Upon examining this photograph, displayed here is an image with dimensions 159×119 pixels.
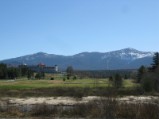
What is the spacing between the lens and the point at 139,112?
25234mm

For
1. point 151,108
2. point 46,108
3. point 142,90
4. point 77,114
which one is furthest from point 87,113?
point 142,90

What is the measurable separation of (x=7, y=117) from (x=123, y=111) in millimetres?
7429

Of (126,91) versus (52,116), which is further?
(126,91)

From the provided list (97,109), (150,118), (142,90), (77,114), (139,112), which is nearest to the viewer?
(150,118)

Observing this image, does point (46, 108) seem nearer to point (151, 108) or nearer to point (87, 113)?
point (87, 113)

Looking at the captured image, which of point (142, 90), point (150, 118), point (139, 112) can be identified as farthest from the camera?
point (142, 90)

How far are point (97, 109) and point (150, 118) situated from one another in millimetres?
4461

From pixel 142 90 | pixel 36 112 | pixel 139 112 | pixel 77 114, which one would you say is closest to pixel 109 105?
pixel 139 112

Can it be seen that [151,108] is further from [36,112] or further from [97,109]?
[36,112]

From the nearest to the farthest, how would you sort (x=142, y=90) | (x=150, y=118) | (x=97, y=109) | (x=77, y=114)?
1. (x=150, y=118)
2. (x=97, y=109)
3. (x=77, y=114)
4. (x=142, y=90)

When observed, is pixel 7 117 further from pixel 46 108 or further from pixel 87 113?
pixel 87 113

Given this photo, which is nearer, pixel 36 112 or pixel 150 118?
pixel 150 118

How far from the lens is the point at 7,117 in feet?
90.4

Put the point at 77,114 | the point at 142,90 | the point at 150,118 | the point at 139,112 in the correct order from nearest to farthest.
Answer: the point at 150,118 → the point at 139,112 → the point at 77,114 → the point at 142,90
